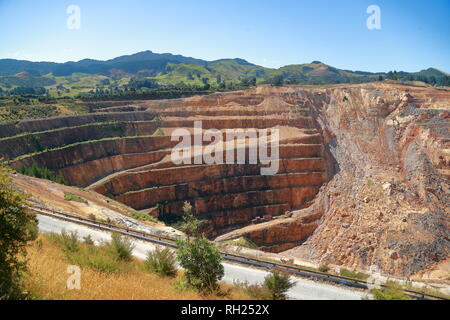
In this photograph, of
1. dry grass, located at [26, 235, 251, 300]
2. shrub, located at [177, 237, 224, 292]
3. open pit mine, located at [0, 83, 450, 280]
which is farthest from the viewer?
open pit mine, located at [0, 83, 450, 280]

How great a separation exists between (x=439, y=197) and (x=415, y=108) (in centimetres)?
2005

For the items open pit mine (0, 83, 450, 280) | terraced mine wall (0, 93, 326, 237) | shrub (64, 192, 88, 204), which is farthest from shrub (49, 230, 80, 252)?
terraced mine wall (0, 93, 326, 237)

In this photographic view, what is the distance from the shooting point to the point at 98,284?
27.8ft

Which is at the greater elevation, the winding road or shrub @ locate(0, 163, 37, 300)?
shrub @ locate(0, 163, 37, 300)

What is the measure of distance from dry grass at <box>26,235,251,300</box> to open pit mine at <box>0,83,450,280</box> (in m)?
25.3

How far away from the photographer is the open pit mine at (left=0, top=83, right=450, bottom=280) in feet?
113

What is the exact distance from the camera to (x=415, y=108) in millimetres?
52844

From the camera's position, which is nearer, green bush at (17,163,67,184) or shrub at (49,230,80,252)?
shrub at (49,230,80,252)

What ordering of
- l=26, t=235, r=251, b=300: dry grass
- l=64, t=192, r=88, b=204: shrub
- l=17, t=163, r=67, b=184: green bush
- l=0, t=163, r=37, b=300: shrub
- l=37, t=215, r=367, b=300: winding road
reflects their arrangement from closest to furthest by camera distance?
l=0, t=163, r=37, b=300: shrub, l=26, t=235, r=251, b=300: dry grass, l=37, t=215, r=367, b=300: winding road, l=64, t=192, r=88, b=204: shrub, l=17, t=163, r=67, b=184: green bush

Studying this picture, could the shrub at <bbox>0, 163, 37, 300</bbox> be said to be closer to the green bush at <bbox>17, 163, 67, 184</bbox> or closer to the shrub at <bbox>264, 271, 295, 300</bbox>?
the shrub at <bbox>264, 271, 295, 300</bbox>

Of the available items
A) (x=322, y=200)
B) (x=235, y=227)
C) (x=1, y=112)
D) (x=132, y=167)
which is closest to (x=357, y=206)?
(x=322, y=200)

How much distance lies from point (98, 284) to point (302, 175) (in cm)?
4067

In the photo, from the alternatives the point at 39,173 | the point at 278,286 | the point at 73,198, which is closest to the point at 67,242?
the point at 278,286
